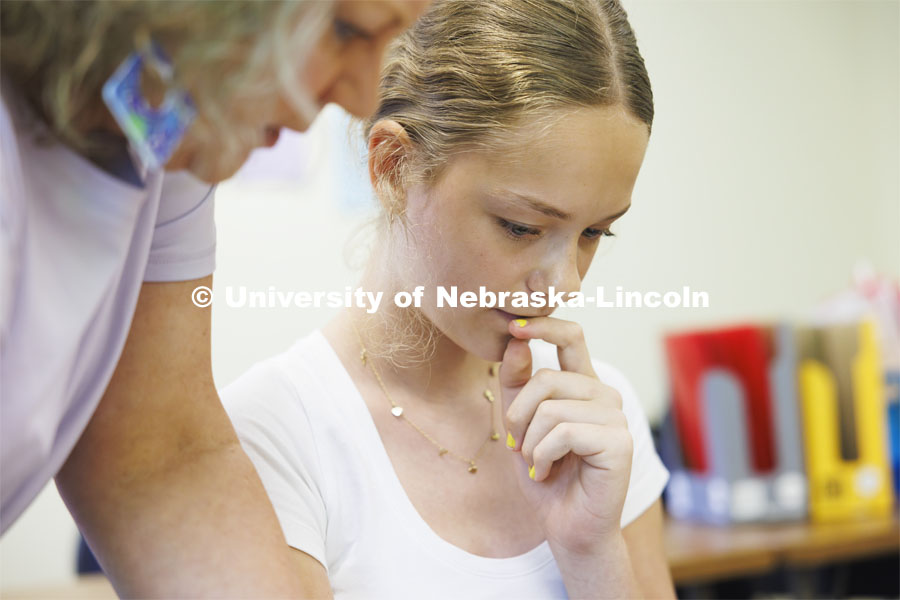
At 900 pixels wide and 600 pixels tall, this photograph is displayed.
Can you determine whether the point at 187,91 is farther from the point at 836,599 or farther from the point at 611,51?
the point at 836,599

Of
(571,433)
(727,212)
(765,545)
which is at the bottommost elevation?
(765,545)

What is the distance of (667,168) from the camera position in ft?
9.57

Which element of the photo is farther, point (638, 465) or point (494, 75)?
point (638, 465)

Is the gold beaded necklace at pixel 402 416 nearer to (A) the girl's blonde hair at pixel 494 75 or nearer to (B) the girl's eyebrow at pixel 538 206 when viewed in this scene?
(A) the girl's blonde hair at pixel 494 75

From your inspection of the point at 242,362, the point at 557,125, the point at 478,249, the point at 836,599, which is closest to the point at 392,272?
the point at 478,249

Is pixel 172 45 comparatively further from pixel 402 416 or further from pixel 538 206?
pixel 402 416

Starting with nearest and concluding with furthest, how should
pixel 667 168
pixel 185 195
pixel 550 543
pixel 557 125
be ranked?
pixel 185 195 → pixel 557 125 → pixel 550 543 → pixel 667 168

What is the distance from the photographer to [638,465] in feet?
4.05

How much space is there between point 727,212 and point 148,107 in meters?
2.72

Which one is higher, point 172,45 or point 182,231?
point 172,45

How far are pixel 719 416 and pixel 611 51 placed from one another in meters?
1.35

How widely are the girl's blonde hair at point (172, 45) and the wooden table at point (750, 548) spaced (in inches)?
56.3

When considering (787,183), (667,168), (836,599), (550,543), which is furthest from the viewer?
(787,183)

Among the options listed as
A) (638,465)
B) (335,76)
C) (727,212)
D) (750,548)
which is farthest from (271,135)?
(727,212)
